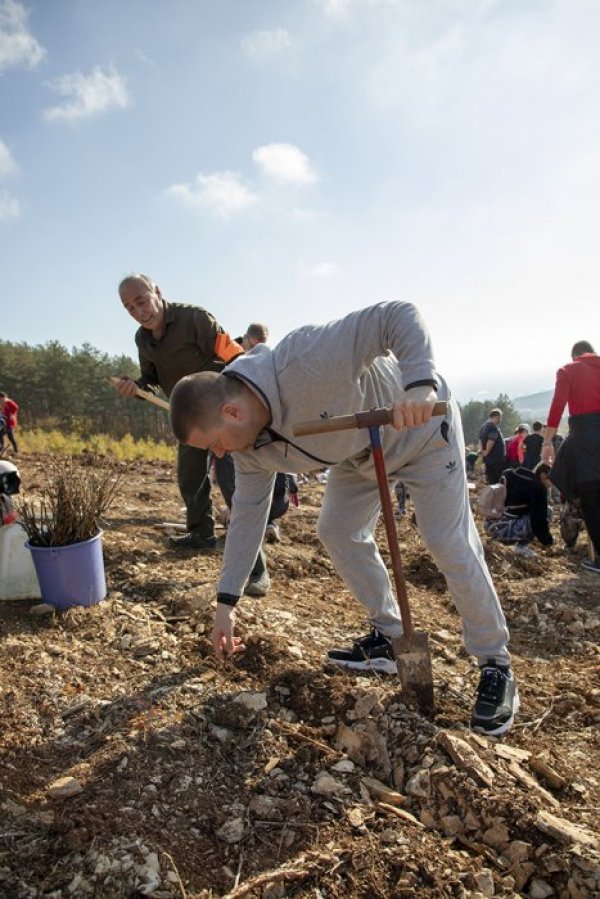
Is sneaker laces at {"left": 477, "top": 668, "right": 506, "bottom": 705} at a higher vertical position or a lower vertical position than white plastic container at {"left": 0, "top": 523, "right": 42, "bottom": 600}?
lower

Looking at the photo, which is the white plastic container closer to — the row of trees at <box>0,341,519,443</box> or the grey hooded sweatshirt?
the grey hooded sweatshirt

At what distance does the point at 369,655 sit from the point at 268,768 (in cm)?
80

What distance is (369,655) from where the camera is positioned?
271 cm

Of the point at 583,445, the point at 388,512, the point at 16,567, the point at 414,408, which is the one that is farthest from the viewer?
the point at 583,445

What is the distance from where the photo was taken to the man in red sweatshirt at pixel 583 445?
503 cm

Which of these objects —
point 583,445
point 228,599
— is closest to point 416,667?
point 228,599

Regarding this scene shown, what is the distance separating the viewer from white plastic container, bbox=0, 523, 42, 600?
3123mm

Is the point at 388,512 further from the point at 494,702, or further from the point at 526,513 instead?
the point at 526,513

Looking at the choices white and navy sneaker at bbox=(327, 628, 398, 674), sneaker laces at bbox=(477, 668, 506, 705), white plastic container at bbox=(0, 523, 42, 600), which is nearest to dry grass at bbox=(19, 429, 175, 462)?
white plastic container at bbox=(0, 523, 42, 600)

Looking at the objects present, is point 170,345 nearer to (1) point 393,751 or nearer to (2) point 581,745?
(1) point 393,751

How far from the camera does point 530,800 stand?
181 cm

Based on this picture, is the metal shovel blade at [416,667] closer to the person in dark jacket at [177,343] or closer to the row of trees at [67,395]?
the person in dark jacket at [177,343]

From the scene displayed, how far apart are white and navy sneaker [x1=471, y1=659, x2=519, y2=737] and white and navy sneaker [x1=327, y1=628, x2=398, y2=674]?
0.47 meters

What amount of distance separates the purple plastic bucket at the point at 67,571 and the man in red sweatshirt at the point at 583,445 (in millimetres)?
3957
